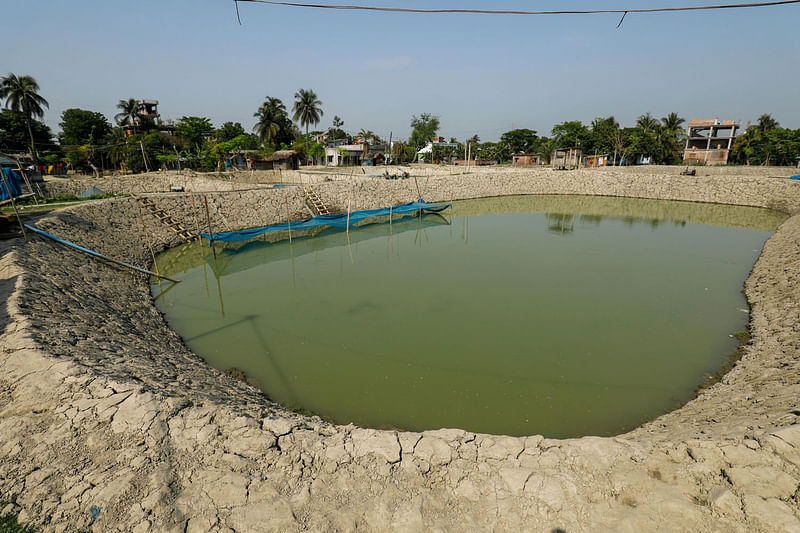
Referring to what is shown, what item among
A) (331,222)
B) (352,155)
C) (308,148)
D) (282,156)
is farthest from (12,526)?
(352,155)

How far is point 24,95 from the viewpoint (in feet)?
110

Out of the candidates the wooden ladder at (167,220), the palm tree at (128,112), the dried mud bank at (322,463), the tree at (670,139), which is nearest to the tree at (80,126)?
the palm tree at (128,112)

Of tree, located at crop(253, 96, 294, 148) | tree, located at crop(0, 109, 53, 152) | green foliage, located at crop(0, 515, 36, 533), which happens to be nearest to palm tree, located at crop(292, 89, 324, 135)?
tree, located at crop(253, 96, 294, 148)

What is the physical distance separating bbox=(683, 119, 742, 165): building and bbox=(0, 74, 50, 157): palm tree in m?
68.5

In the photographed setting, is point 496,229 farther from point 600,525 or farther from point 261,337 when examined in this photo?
point 600,525

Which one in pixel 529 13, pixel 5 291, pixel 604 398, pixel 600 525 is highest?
pixel 529 13

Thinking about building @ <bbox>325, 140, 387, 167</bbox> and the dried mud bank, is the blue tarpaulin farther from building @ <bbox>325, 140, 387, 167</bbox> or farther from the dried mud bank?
building @ <bbox>325, 140, 387, 167</bbox>

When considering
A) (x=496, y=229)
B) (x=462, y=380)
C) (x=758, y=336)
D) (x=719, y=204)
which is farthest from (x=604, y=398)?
(x=719, y=204)

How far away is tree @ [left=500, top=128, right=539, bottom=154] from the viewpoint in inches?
2178

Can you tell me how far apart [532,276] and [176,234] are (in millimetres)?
15085

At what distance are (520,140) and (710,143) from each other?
23.1m

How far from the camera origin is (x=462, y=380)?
6.55 meters

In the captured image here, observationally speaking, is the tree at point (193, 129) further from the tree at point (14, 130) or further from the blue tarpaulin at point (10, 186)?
the blue tarpaulin at point (10, 186)

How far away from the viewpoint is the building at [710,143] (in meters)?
45.4
